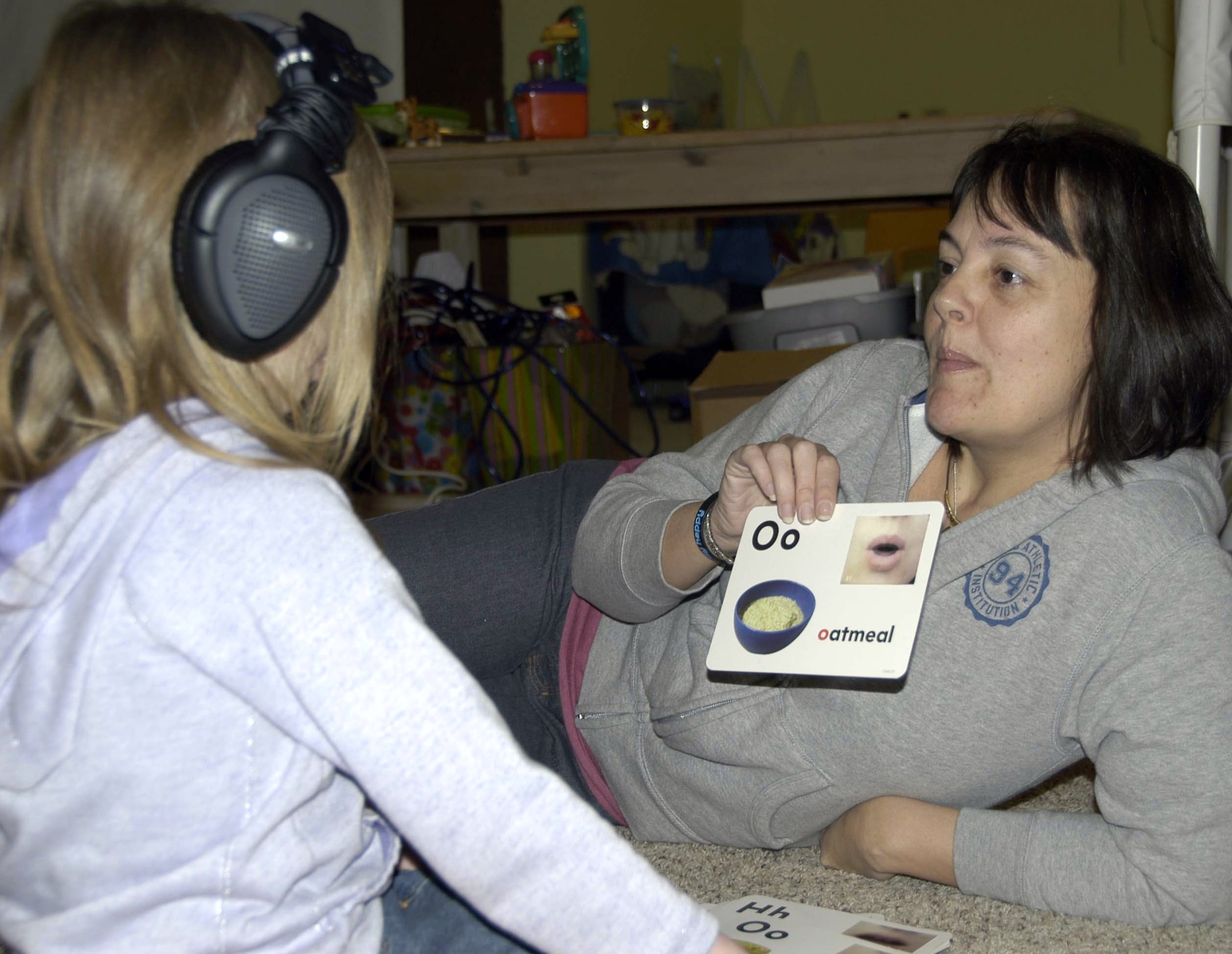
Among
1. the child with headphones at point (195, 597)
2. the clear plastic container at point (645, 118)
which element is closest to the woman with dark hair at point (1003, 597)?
the child with headphones at point (195, 597)

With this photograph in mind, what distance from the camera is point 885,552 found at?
0.92 metres

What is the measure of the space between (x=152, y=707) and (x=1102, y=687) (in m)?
0.72

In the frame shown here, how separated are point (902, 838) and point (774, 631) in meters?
0.22

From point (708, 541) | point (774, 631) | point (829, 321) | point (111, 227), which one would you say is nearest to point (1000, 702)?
point (774, 631)

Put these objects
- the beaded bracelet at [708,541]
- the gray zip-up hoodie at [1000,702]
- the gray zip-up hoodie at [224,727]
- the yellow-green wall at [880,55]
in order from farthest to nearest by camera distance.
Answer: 1. the yellow-green wall at [880,55]
2. the beaded bracelet at [708,541]
3. the gray zip-up hoodie at [1000,702]
4. the gray zip-up hoodie at [224,727]

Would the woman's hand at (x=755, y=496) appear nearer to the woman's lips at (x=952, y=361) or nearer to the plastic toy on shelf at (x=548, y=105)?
the woman's lips at (x=952, y=361)

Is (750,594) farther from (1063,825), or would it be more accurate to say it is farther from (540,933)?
(540,933)

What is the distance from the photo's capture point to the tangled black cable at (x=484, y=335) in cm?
268

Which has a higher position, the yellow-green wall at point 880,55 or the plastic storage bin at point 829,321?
the yellow-green wall at point 880,55

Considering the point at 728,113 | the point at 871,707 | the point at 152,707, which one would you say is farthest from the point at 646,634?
the point at 728,113

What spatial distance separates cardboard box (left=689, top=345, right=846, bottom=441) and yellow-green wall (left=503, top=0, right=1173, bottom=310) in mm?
2685

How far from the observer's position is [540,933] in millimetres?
582

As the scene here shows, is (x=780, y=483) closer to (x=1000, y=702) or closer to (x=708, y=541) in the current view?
(x=708, y=541)

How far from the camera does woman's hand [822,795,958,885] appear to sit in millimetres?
966
